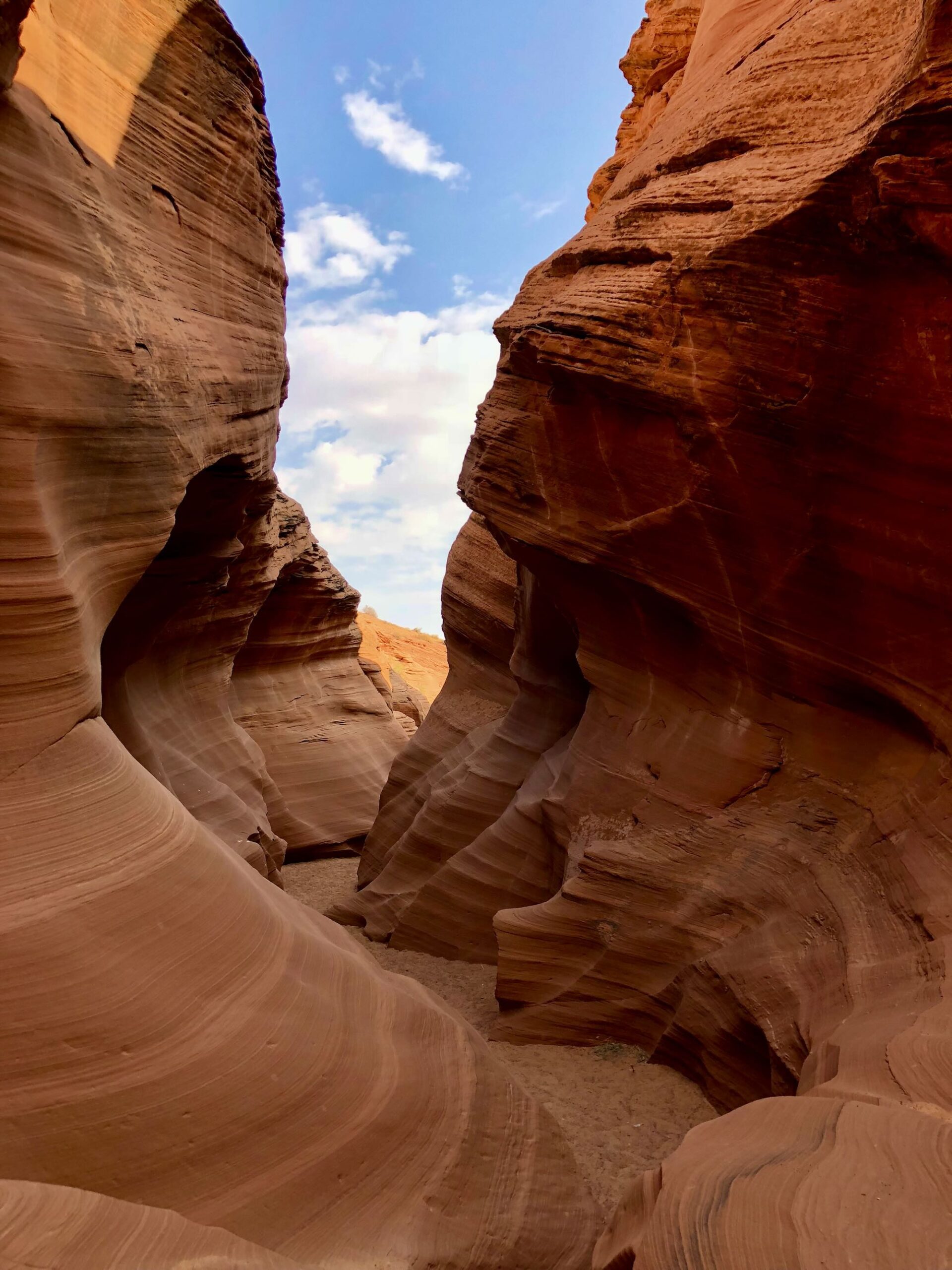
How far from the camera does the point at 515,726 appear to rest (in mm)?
10391

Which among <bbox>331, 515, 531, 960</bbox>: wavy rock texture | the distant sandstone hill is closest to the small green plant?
<bbox>331, 515, 531, 960</bbox>: wavy rock texture

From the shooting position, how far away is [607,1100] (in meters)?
5.75

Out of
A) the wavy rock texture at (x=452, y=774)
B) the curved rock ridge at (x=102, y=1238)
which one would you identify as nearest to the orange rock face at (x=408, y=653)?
the wavy rock texture at (x=452, y=774)

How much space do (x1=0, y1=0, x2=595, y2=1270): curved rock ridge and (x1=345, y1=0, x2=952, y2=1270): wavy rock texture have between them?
128cm

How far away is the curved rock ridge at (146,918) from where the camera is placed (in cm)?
343

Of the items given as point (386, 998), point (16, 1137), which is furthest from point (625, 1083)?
point (16, 1137)

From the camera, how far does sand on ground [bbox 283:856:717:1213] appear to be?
199 inches

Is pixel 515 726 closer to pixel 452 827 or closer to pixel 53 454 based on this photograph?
pixel 452 827

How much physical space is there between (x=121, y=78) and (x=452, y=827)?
313 inches

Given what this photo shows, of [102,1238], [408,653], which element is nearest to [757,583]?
[102,1238]

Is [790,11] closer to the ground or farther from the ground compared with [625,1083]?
farther from the ground

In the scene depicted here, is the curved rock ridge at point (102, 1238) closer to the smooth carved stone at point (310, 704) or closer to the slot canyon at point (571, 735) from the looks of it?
the slot canyon at point (571, 735)

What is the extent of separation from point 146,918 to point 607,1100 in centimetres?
359

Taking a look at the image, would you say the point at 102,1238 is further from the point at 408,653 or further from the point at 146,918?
the point at 408,653
